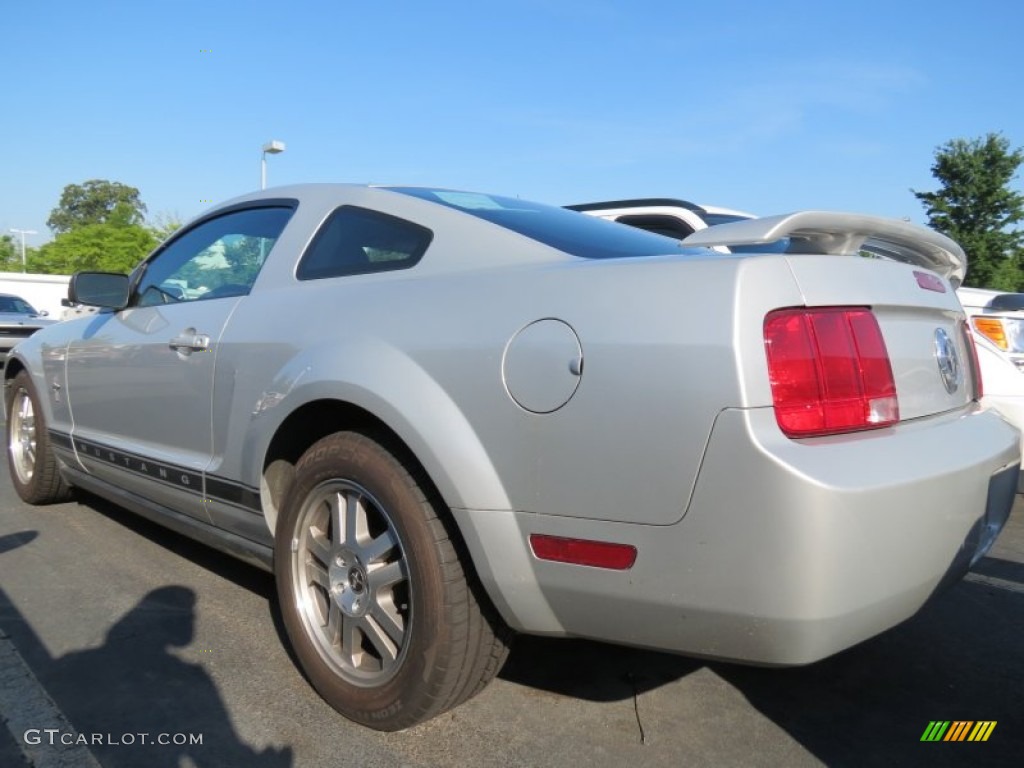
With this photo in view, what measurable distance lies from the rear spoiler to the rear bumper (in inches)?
20.8

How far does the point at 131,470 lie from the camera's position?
11.4ft

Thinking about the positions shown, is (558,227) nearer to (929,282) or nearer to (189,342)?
(929,282)

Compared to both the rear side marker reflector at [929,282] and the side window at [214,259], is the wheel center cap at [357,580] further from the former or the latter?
the rear side marker reflector at [929,282]

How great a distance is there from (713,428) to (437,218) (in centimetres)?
117

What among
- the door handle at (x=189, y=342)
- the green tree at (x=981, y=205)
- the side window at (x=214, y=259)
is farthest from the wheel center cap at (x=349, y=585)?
the green tree at (x=981, y=205)

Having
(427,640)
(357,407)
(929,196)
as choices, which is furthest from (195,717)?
(929,196)

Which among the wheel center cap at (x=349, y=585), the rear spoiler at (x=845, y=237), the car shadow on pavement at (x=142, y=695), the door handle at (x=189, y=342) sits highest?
the rear spoiler at (x=845, y=237)

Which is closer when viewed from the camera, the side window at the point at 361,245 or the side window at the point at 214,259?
the side window at the point at 361,245

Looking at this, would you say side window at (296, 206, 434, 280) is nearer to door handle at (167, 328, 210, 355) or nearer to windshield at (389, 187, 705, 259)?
windshield at (389, 187, 705, 259)

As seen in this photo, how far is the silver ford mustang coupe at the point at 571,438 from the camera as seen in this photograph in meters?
1.71

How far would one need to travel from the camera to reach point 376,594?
230cm

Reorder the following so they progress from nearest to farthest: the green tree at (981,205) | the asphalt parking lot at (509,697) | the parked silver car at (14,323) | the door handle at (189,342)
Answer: the asphalt parking lot at (509,697), the door handle at (189,342), the parked silver car at (14,323), the green tree at (981,205)

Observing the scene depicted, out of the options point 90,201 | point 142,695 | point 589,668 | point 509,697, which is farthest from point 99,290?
point 90,201

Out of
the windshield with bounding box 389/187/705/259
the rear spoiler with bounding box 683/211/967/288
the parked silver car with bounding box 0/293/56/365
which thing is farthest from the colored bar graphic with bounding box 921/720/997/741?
the parked silver car with bounding box 0/293/56/365
